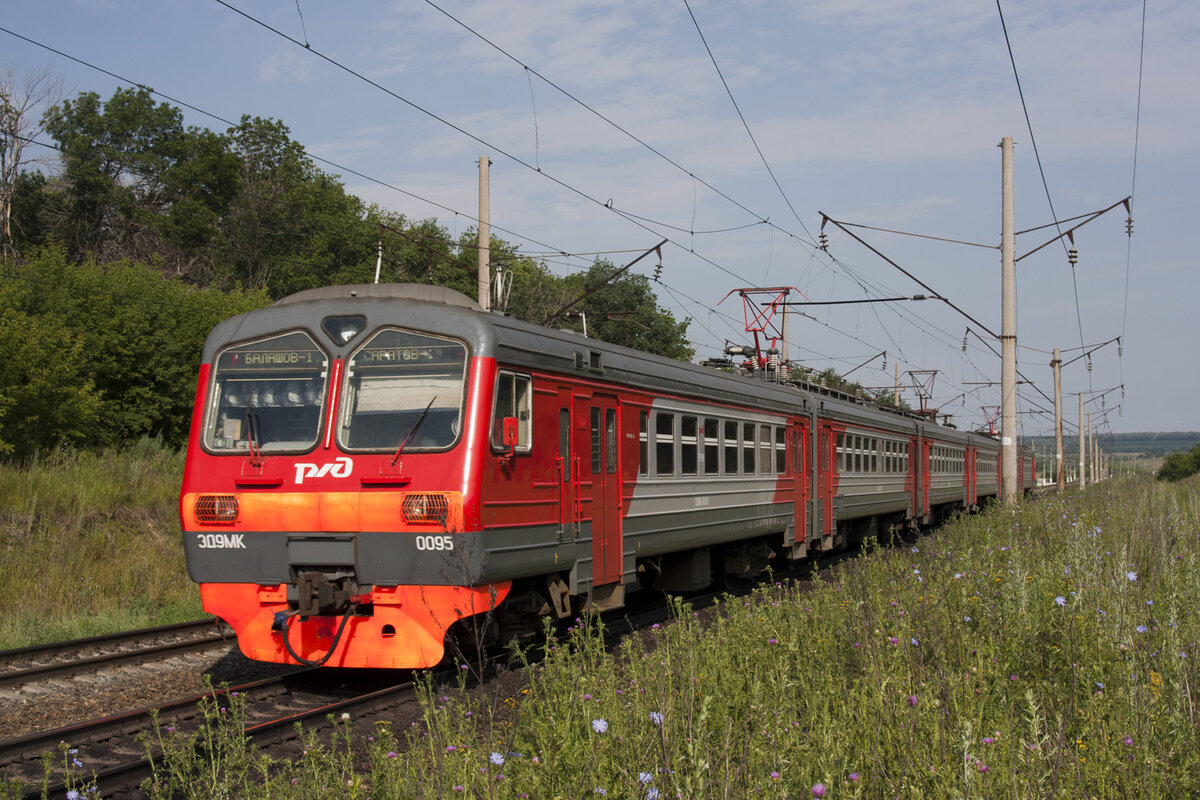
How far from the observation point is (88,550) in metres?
14.3

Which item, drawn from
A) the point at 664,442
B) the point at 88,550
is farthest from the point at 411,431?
the point at 88,550

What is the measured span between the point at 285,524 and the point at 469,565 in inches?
62.0

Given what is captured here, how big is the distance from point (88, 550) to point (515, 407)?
8709 mm

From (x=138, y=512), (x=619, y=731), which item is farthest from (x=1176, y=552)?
(x=138, y=512)

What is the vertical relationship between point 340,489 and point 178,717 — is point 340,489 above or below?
above

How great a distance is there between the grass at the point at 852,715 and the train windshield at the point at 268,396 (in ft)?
7.71

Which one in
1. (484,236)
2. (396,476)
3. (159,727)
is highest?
(484,236)

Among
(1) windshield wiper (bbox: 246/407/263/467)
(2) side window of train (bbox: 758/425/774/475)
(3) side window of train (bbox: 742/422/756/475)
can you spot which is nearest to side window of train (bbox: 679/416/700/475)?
(3) side window of train (bbox: 742/422/756/475)

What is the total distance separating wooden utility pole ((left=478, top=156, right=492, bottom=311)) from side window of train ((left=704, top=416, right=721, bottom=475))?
4.14 meters

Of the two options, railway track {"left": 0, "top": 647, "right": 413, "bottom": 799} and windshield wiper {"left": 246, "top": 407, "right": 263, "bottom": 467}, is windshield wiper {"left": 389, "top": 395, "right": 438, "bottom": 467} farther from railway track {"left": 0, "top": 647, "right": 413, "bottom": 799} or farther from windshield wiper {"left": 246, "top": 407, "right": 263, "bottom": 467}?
railway track {"left": 0, "top": 647, "right": 413, "bottom": 799}

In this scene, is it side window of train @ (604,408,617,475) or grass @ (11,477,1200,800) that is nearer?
grass @ (11,477,1200,800)

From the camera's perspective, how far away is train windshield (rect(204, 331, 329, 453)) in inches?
331

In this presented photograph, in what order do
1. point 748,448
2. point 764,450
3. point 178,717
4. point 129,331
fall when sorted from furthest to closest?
point 129,331
point 764,450
point 748,448
point 178,717

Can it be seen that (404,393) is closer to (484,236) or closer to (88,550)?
(88,550)
